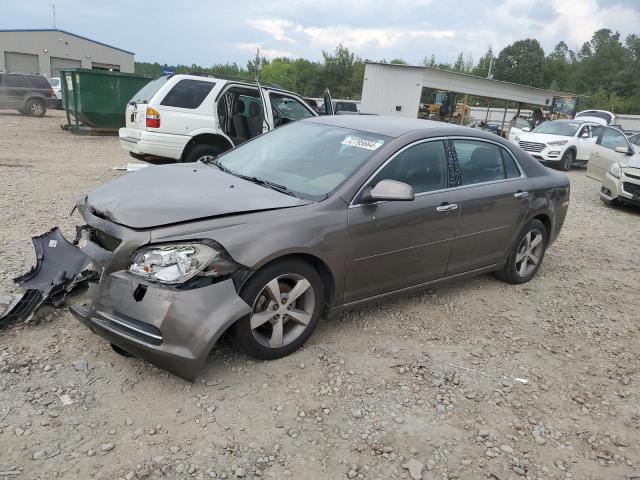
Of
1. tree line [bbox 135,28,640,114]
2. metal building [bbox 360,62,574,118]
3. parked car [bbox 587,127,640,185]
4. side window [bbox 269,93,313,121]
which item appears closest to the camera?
side window [bbox 269,93,313,121]

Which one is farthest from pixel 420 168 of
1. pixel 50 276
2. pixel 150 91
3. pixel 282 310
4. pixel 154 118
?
pixel 150 91

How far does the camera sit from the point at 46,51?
41.9m

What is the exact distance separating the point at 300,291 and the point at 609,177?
9.21 m

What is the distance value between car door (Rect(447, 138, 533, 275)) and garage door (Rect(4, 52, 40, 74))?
4545 centimetres

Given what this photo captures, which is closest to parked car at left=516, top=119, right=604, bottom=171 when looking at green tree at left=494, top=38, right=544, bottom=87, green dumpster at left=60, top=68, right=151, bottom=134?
green dumpster at left=60, top=68, right=151, bottom=134

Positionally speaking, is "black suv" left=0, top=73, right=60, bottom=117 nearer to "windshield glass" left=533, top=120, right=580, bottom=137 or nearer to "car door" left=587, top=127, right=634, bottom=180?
"windshield glass" left=533, top=120, right=580, bottom=137

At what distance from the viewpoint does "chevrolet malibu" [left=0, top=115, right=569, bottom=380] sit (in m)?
2.85

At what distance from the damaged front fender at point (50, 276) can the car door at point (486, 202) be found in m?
2.93

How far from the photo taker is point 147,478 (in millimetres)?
2350

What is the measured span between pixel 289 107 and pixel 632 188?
661 centimetres

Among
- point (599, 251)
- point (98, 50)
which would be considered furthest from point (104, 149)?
point (98, 50)

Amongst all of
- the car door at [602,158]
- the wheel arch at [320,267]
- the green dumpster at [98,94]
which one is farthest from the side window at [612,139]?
the green dumpster at [98,94]

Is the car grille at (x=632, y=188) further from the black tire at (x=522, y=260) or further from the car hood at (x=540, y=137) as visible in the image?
the car hood at (x=540, y=137)

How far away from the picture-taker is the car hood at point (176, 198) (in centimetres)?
302
